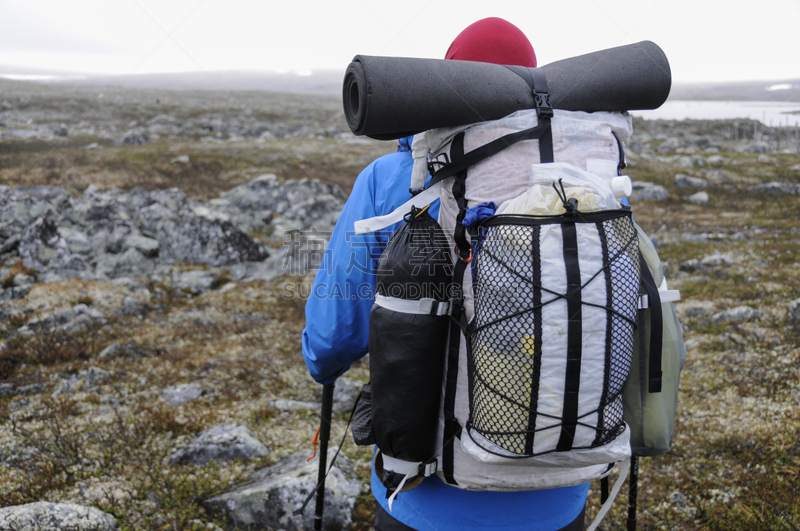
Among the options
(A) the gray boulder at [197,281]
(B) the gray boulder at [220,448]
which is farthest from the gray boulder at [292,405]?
(A) the gray boulder at [197,281]

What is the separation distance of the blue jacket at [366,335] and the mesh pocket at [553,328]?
57cm

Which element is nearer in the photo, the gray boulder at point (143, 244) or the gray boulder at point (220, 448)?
the gray boulder at point (220, 448)

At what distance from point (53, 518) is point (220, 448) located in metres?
1.94

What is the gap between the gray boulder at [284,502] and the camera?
473 centimetres

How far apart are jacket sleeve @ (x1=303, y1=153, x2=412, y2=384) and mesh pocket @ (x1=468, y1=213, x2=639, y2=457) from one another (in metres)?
0.74

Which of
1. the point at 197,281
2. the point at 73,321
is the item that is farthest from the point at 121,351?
the point at 197,281

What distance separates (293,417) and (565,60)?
6.39 m

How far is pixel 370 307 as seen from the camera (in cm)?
242

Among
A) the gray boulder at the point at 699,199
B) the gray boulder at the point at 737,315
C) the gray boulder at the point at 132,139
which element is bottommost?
the gray boulder at the point at 737,315

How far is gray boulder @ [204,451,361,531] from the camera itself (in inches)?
186

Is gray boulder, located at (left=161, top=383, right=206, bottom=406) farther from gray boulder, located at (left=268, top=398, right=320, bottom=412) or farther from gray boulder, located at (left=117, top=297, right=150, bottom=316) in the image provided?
gray boulder, located at (left=117, top=297, right=150, bottom=316)

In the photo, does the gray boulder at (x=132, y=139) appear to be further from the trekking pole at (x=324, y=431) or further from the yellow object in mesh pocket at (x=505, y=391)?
the yellow object in mesh pocket at (x=505, y=391)

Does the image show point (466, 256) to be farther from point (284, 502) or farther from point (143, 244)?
point (143, 244)

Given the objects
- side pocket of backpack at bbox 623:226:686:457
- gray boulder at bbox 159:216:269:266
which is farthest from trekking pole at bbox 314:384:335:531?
gray boulder at bbox 159:216:269:266
